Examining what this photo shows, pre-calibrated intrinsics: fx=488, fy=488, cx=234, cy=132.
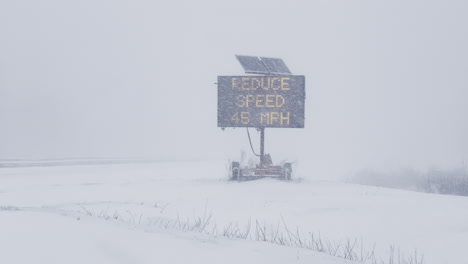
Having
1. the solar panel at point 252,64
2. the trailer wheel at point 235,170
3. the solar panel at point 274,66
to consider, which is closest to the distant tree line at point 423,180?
the solar panel at point 274,66

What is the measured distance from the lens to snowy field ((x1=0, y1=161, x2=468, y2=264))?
361 centimetres

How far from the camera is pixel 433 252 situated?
20.1ft

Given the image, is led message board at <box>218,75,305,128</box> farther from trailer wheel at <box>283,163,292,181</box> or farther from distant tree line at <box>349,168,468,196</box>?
distant tree line at <box>349,168,468,196</box>

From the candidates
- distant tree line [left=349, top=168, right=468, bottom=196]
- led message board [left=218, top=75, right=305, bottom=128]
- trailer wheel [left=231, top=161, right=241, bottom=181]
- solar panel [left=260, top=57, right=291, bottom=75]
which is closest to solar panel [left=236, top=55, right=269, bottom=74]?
solar panel [left=260, top=57, right=291, bottom=75]

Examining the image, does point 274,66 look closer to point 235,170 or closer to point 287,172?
point 287,172

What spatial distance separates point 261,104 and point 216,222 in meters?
8.15

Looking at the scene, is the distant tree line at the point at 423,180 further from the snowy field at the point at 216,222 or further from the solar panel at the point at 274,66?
the solar panel at the point at 274,66

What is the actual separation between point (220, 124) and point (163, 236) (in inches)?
445

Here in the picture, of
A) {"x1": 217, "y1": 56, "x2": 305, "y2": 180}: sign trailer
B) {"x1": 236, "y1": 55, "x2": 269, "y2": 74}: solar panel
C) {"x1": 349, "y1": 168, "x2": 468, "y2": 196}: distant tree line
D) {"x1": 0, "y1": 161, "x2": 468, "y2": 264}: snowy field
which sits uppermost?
{"x1": 236, "y1": 55, "x2": 269, "y2": 74}: solar panel

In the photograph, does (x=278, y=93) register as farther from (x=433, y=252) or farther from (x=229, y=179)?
(x=433, y=252)

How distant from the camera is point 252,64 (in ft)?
52.6

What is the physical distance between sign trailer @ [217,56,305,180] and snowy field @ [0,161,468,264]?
1.10 metres

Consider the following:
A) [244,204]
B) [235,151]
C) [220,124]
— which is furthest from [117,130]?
[244,204]

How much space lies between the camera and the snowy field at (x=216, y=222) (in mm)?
3607
